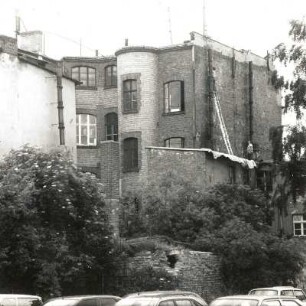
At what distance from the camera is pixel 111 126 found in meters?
50.8

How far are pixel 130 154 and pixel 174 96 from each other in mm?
4786

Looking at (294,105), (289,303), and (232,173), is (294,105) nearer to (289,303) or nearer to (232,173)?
(232,173)

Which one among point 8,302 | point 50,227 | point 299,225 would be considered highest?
point 50,227

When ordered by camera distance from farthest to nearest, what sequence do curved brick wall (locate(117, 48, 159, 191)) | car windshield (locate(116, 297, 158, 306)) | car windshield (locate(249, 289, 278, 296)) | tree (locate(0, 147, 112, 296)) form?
curved brick wall (locate(117, 48, 159, 191)) < tree (locate(0, 147, 112, 296)) < car windshield (locate(249, 289, 278, 296)) < car windshield (locate(116, 297, 158, 306))

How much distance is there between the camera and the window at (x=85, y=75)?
5172 cm

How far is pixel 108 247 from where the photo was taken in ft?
94.2

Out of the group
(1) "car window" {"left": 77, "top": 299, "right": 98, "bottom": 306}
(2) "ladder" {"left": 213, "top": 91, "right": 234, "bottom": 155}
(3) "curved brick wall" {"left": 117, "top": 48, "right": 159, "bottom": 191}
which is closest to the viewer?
(1) "car window" {"left": 77, "top": 299, "right": 98, "bottom": 306}

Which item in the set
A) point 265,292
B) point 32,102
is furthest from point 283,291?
point 32,102

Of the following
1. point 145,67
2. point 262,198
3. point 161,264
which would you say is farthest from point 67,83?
point 161,264

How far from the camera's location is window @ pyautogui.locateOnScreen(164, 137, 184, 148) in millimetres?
47719

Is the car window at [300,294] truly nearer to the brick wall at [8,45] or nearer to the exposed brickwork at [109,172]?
the exposed brickwork at [109,172]

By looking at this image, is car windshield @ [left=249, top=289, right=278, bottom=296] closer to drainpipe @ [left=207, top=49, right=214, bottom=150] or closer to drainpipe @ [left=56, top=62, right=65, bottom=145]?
drainpipe @ [left=56, top=62, right=65, bottom=145]

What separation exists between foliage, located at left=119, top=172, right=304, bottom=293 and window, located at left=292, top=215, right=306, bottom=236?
421 inches

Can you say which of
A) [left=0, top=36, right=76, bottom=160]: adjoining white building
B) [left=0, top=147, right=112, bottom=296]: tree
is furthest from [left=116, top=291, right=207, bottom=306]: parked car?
[left=0, top=36, right=76, bottom=160]: adjoining white building
